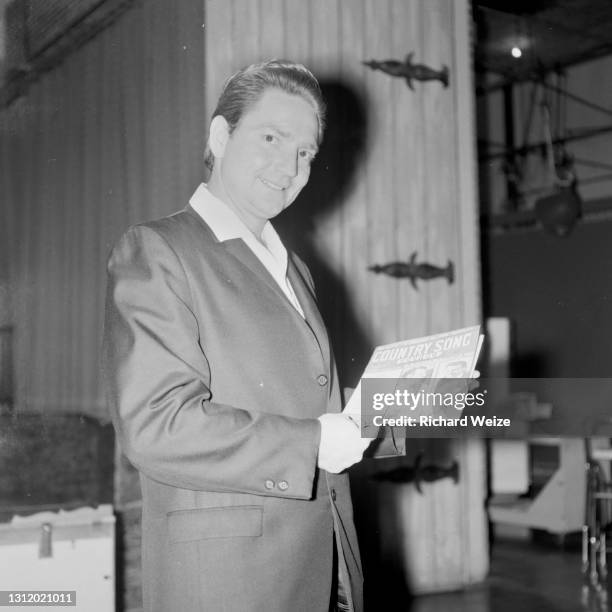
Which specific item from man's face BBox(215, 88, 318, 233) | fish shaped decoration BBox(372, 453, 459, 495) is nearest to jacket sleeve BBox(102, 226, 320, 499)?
man's face BBox(215, 88, 318, 233)

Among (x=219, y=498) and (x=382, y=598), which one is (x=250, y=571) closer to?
(x=219, y=498)

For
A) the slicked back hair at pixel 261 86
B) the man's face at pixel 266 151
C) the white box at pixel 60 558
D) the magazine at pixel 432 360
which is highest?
the slicked back hair at pixel 261 86

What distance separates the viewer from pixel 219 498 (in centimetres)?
133

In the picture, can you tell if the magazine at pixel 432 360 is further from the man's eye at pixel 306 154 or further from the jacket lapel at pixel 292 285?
the man's eye at pixel 306 154

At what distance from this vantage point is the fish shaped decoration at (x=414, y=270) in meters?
3.32

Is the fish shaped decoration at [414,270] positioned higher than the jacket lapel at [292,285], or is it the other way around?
the fish shaped decoration at [414,270]

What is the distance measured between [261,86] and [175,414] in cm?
65

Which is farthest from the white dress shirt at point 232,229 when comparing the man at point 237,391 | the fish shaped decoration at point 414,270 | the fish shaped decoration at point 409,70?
the fish shaped decoration at point 409,70

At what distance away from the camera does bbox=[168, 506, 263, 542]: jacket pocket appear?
1.30 m

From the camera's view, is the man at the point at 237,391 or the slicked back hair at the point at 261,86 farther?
the slicked back hair at the point at 261,86

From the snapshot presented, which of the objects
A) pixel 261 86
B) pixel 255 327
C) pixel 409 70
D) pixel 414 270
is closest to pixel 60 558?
pixel 255 327

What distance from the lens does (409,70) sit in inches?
134

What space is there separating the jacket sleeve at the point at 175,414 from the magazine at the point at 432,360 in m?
0.14

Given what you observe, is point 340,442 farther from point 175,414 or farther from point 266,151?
point 266,151
